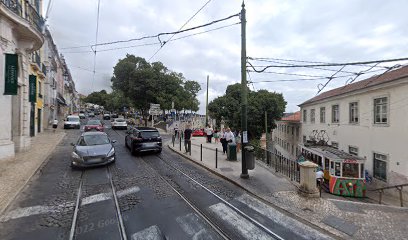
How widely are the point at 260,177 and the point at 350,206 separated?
319 centimetres

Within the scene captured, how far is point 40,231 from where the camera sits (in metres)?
4.73

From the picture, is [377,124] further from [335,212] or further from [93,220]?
[93,220]

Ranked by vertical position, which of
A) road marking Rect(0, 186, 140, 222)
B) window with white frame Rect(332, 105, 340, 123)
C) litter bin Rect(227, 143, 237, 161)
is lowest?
road marking Rect(0, 186, 140, 222)

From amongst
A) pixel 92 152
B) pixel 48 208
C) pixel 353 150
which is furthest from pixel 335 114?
pixel 48 208

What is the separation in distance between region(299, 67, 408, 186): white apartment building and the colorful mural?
227 centimetres

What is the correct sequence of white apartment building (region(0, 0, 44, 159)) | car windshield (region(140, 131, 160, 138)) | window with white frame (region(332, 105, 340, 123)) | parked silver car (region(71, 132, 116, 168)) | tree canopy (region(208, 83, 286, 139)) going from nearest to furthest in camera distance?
1. parked silver car (region(71, 132, 116, 168))
2. white apartment building (region(0, 0, 44, 159))
3. car windshield (region(140, 131, 160, 138))
4. window with white frame (region(332, 105, 340, 123))
5. tree canopy (region(208, 83, 286, 139))

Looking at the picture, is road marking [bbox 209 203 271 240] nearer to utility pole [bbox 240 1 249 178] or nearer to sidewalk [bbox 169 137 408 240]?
sidewalk [bbox 169 137 408 240]

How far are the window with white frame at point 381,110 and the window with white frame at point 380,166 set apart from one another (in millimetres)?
2034

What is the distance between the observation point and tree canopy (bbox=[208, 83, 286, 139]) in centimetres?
3009

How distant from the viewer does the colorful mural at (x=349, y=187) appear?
39.5 ft

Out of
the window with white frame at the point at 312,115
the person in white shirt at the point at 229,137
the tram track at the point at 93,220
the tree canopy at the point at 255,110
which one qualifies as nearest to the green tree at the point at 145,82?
the tree canopy at the point at 255,110

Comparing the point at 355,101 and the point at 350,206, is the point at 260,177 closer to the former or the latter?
the point at 350,206

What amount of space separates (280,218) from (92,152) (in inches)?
307

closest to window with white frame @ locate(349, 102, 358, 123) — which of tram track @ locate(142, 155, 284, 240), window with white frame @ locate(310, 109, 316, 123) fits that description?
window with white frame @ locate(310, 109, 316, 123)
